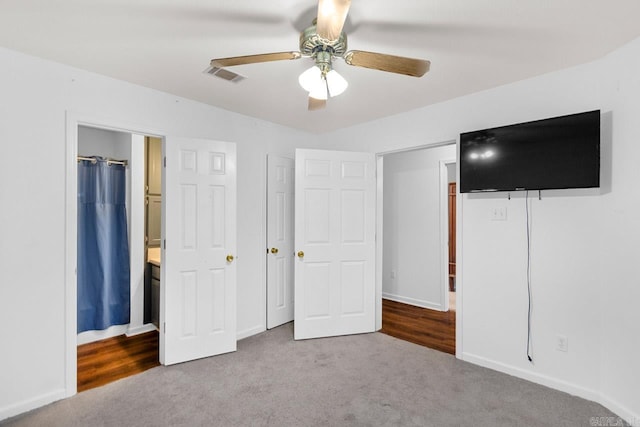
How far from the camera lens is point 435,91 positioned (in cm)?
281

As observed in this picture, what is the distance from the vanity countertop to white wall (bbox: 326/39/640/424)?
126 inches

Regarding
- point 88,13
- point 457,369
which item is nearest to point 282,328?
point 457,369

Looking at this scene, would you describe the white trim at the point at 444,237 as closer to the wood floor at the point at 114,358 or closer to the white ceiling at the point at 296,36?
the white ceiling at the point at 296,36

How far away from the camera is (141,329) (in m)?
3.63

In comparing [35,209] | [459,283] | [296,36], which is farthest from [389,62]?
[35,209]

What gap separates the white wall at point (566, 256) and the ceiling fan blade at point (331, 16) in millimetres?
1936

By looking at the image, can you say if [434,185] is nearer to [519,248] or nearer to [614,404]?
[519,248]

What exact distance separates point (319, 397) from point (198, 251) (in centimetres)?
160

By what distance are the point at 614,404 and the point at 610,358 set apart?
0.93 ft

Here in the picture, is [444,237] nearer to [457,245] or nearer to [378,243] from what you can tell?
[378,243]

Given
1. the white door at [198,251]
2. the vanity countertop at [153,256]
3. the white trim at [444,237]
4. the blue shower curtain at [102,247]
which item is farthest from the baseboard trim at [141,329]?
the white trim at [444,237]

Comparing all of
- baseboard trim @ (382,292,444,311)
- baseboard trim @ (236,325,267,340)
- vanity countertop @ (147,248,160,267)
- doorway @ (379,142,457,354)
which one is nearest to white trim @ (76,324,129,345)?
vanity countertop @ (147,248,160,267)

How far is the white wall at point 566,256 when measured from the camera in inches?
81.4

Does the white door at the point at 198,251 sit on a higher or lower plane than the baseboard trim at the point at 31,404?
higher
